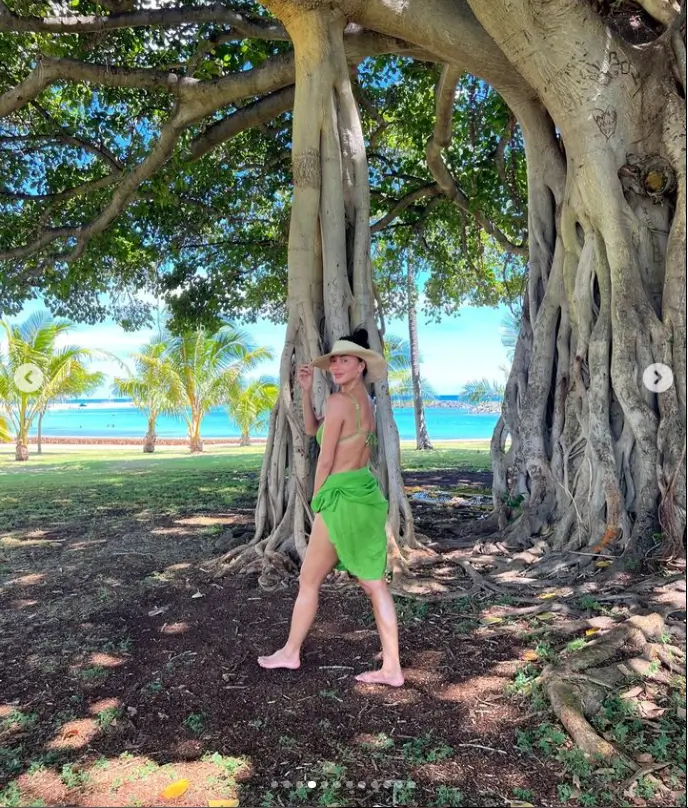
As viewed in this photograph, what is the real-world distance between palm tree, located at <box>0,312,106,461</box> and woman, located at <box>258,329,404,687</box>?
57.6 feet

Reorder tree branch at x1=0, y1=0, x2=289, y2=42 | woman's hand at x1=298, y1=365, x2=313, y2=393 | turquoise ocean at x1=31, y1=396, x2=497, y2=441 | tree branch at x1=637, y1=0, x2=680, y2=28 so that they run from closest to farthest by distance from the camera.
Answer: woman's hand at x1=298, y1=365, x2=313, y2=393, tree branch at x1=637, y1=0, x2=680, y2=28, tree branch at x1=0, y1=0, x2=289, y2=42, turquoise ocean at x1=31, y1=396, x2=497, y2=441

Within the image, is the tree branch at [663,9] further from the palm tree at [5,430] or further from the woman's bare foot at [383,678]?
the palm tree at [5,430]

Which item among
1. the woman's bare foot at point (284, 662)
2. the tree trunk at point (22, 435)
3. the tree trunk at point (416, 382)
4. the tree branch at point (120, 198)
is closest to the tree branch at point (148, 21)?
the tree branch at point (120, 198)

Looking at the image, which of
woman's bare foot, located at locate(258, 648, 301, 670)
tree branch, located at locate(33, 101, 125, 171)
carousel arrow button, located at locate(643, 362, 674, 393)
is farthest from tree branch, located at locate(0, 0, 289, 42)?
woman's bare foot, located at locate(258, 648, 301, 670)

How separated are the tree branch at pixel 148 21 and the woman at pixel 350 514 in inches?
195

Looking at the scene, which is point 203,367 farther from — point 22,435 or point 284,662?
point 284,662

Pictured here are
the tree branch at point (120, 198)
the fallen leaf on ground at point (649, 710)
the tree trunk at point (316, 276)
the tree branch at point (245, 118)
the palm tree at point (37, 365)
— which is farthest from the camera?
the palm tree at point (37, 365)

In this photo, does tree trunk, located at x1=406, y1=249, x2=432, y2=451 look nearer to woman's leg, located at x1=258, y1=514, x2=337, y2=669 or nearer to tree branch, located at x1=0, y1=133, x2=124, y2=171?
tree branch, located at x1=0, y1=133, x2=124, y2=171

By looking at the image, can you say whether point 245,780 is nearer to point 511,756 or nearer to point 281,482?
point 511,756

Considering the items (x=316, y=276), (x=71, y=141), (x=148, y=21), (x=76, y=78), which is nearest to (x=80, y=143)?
(x=71, y=141)

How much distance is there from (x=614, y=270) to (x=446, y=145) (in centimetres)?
431

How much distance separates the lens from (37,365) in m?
19.1

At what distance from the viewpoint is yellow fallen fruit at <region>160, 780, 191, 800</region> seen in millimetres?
2182

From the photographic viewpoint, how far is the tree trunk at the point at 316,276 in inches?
202
